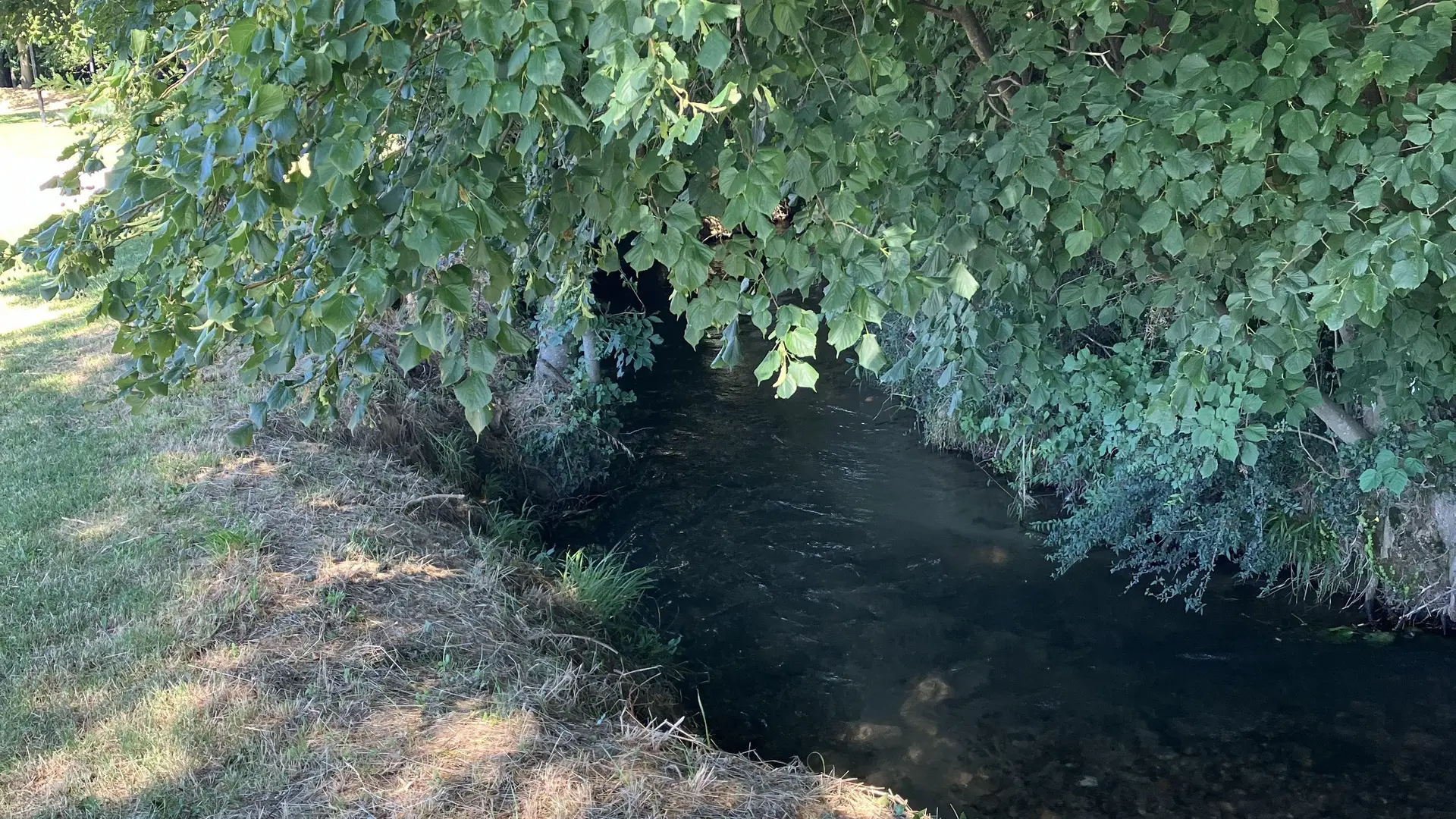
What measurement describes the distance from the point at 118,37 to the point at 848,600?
5.28 metres

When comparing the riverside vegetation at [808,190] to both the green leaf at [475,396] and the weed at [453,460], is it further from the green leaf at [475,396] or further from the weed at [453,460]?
the weed at [453,460]

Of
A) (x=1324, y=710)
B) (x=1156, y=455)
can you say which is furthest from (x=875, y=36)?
(x=1324, y=710)

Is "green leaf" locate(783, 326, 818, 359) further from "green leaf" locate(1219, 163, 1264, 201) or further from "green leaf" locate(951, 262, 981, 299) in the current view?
"green leaf" locate(1219, 163, 1264, 201)

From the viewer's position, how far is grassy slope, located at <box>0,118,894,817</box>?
11.6 ft

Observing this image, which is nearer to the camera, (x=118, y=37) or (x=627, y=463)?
(x=118, y=37)

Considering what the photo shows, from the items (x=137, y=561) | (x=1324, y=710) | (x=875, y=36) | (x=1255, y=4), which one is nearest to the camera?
(x=875, y=36)

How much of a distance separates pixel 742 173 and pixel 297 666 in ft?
10.7

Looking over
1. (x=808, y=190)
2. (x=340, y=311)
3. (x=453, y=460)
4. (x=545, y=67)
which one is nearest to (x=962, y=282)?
(x=808, y=190)

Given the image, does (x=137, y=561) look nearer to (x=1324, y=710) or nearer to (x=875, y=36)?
(x=875, y=36)

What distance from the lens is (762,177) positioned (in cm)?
196

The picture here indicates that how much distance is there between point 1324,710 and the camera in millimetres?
5613

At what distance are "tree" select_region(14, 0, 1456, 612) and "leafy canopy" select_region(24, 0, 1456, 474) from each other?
0.01 meters

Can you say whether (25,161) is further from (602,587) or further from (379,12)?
(379,12)

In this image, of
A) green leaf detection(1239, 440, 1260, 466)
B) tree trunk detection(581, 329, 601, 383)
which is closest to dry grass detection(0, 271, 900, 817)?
green leaf detection(1239, 440, 1260, 466)
